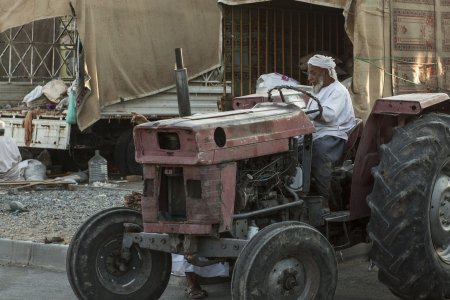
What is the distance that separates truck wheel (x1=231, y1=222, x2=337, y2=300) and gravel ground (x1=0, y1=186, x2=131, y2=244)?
3940 millimetres

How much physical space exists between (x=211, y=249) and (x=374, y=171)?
121 centimetres

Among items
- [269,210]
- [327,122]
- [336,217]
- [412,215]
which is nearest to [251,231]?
[269,210]

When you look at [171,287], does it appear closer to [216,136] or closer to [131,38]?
[216,136]

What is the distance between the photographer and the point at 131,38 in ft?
47.7

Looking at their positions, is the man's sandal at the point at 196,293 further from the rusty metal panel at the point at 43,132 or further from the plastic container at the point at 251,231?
the rusty metal panel at the point at 43,132

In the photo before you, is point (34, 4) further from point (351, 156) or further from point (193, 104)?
point (351, 156)

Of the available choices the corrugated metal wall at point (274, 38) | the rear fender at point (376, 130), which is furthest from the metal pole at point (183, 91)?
the corrugated metal wall at point (274, 38)

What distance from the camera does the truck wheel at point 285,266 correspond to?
467 centimetres

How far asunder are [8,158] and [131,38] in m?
3.02

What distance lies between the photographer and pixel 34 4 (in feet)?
45.4

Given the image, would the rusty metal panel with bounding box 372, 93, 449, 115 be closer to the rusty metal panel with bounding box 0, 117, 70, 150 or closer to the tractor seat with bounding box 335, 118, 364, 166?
the tractor seat with bounding box 335, 118, 364, 166

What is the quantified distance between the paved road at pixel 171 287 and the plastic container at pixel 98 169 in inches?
251

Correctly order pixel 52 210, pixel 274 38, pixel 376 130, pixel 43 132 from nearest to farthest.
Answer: pixel 376 130 → pixel 52 210 → pixel 274 38 → pixel 43 132

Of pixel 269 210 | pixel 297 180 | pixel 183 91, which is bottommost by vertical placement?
pixel 269 210
